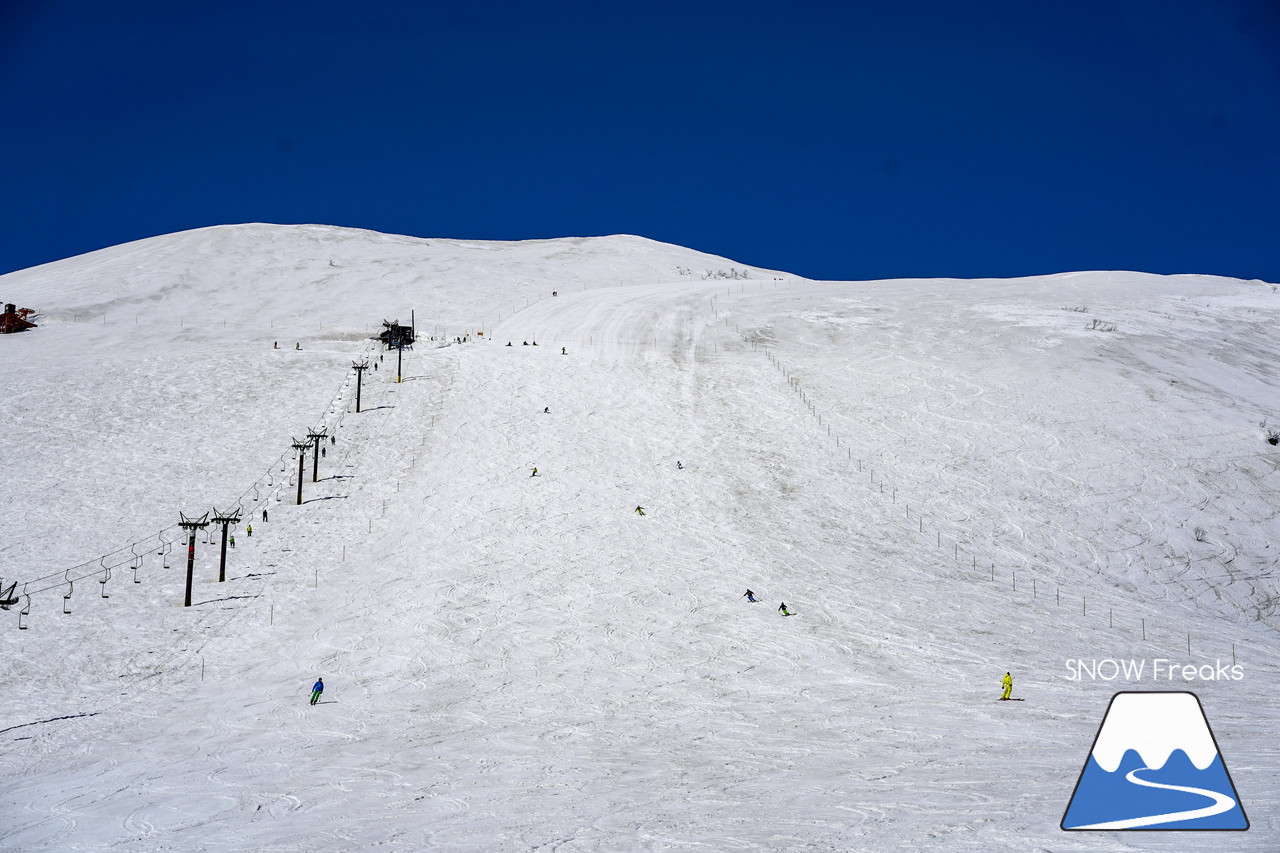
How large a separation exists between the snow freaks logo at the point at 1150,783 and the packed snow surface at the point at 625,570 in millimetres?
481

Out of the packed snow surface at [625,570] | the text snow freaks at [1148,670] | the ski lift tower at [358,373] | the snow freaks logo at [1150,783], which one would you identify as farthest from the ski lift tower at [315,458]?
the snow freaks logo at [1150,783]

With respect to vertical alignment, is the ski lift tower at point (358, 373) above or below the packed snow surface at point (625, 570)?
above

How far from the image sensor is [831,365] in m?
67.2

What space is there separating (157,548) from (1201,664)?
127 ft

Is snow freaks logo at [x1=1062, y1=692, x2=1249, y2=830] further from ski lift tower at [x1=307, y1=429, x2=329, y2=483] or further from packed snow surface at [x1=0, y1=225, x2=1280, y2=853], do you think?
ski lift tower at [x1=307, y1=429, x2=329, y2=483]

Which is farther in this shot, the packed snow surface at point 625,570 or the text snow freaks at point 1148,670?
the text snow freaks at point 1148,670

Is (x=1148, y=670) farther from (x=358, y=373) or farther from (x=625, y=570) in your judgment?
(x=358, y=373)

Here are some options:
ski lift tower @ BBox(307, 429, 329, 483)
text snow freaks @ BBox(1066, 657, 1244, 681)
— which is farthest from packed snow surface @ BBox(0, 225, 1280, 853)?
ski lift tower @ BBox(307, 429, 329, 483)

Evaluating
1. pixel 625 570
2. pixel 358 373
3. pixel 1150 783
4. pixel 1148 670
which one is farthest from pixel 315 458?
pixel 1150 783

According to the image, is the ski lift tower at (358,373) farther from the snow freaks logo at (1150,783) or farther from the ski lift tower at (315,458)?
the snow freaks logo at (1150,783)

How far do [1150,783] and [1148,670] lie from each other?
53.9ft

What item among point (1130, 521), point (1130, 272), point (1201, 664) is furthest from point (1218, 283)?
point (1201, 664)

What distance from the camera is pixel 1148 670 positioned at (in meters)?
31.5

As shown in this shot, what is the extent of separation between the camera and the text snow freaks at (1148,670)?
30.7m
